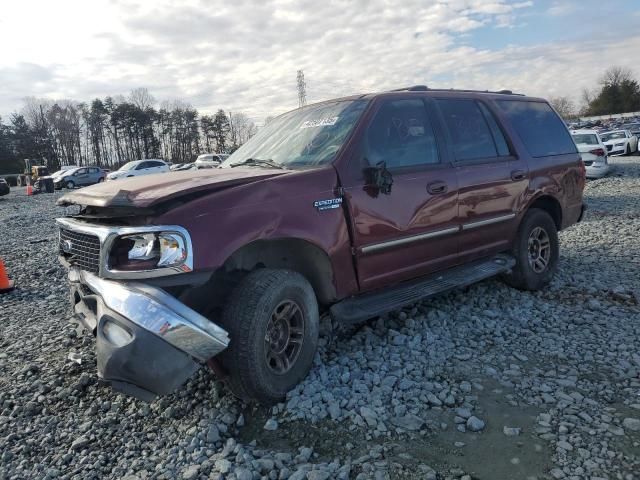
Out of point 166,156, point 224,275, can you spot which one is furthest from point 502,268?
point 166,156

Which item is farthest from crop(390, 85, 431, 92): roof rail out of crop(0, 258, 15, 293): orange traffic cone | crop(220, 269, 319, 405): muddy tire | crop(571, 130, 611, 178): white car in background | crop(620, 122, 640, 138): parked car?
crop(620, 122, 640, 138): parked car

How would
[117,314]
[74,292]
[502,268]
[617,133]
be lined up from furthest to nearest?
1. [617,133]
2. [502,268]
3. [74,292]
4. [117,314]

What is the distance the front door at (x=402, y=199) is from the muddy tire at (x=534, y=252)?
1.08 meters

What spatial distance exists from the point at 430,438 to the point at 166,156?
78.5 metres

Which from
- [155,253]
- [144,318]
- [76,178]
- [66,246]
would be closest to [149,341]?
[144,318]

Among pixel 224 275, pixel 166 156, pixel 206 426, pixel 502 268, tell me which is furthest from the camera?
pixel 166 156

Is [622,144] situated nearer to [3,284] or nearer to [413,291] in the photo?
[413,291]

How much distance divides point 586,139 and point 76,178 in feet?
103

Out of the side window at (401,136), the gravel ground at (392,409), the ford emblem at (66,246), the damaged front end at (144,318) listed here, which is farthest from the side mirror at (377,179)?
the ford emblem at (66,246)

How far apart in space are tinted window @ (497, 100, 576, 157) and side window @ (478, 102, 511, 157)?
269mm

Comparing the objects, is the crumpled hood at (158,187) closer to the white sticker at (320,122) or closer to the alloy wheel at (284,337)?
the white sticker at (320,122)

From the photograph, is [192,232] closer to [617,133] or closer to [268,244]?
[268,244]

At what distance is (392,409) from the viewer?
296 centimetres

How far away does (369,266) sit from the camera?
143 inches
